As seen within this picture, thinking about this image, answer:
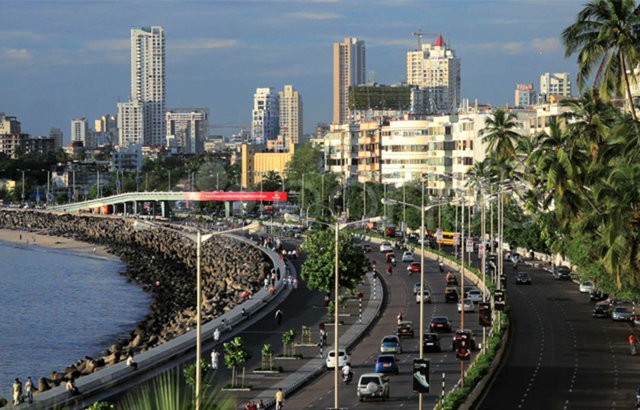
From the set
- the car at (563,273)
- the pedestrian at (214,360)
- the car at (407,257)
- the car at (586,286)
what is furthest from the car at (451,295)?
the pedestrian at (214,360)

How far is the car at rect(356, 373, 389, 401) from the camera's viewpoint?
48656 millimetres

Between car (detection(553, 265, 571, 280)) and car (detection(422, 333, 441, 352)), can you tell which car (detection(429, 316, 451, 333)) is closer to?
car (detection(422, 333, 441, 352))

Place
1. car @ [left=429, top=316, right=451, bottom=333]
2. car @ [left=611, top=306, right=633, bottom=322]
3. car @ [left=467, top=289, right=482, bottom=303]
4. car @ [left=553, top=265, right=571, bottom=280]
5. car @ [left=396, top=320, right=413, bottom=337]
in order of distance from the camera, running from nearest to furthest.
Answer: car @ [left=396, top=320, right=413, bottom=337] → car @ [left=429, top=316, right=451, bottom=333] → car @ [left=611, top=306, right=633, bottom=322] → car @ [left=467, top=289, right=482, bottom=303] → car @ [left=553, top=265, right=571, bottom=280]

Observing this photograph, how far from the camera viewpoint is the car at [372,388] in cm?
4866

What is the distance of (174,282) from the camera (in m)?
134

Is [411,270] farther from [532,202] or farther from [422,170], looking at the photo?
[422,170]

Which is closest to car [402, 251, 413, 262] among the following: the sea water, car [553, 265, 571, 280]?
car [553, 265, 571, 280]

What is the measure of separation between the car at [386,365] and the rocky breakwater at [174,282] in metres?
15.6

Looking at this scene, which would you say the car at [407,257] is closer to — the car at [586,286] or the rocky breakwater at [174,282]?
the rocky breakwater at [174,282]

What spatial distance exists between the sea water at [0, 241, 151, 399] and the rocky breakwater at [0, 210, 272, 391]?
6.19 ft

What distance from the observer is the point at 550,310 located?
265 ft

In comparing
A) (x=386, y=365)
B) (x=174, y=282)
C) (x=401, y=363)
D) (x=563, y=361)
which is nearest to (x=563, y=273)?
(x=563, y=361)

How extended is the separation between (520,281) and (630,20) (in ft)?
110

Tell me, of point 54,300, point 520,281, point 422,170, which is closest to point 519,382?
point 520,281
